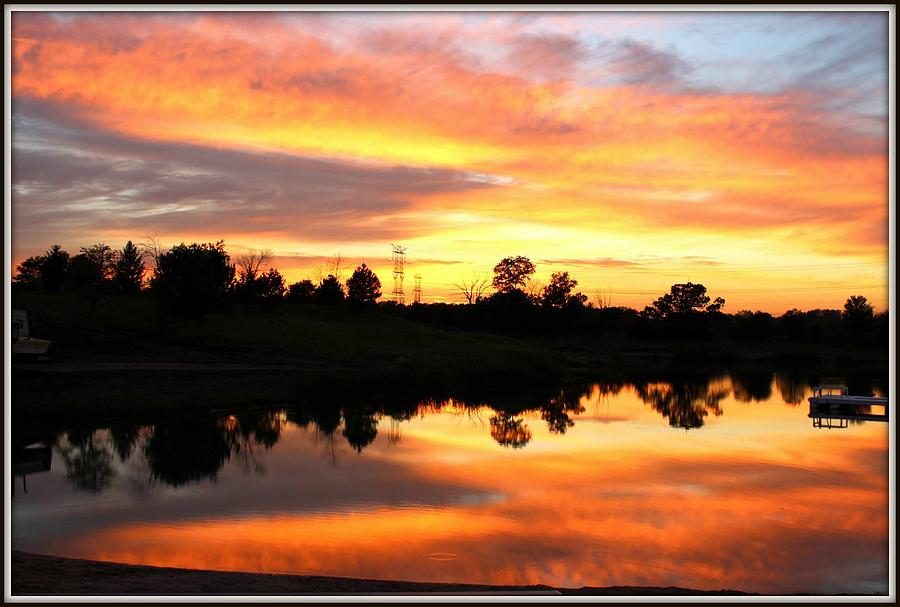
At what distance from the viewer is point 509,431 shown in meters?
35.4

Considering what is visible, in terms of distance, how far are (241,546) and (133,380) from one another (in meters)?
24.9

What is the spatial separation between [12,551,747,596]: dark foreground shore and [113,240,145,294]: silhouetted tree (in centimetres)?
7132

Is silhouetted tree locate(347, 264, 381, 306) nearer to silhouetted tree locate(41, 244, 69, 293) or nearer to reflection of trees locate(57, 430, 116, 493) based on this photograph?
silhouetted tree locate(41, 244, 69, 293)

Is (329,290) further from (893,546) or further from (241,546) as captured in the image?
(893,546)

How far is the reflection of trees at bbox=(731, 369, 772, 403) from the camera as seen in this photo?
53969 mm

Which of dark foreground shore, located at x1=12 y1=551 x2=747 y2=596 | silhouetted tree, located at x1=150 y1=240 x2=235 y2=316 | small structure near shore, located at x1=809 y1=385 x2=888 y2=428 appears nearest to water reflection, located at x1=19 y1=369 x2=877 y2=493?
small structure near shore, located at x1=809 y1=385 x2=888 y2=428

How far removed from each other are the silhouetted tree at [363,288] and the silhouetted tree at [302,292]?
784cm

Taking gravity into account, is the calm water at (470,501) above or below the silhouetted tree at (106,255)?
below

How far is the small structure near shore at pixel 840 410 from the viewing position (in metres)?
39.5

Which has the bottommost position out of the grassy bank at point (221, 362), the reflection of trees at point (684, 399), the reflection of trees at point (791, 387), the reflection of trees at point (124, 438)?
the reflection of trees at point (791, 387)

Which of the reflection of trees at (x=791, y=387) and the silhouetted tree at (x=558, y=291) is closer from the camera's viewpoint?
the reflection of trees at (x=791, y=387)

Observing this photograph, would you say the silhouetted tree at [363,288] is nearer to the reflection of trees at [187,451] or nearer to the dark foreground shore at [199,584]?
the reflection of trees at [187,451]

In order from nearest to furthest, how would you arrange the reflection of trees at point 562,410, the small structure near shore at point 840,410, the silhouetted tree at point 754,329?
the reflection of trees at point 562,410, the small structure near shore at point 840,410, the silhouetted tree at point 754,329

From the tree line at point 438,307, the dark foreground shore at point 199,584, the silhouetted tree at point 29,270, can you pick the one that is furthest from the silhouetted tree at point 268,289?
the dark foreground shore at point 199,584
